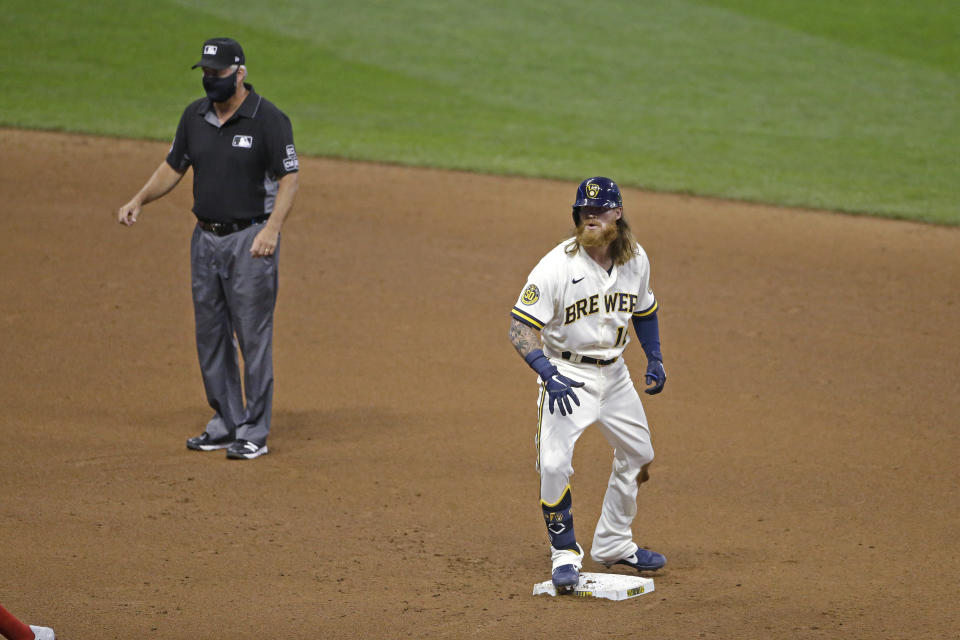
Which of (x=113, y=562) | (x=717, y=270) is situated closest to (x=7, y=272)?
(x=113, y=562)

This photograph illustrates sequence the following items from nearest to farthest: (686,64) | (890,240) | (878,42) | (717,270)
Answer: (717,270)
(890,240)
(686,64)
(878,42)

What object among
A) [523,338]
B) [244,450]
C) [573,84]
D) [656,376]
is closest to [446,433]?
[244,450]

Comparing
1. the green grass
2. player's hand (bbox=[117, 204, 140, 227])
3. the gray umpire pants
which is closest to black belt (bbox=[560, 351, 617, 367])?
the gray umpire pants

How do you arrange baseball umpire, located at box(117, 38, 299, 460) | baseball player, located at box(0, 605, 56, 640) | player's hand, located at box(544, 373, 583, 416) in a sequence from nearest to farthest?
baseball player, located at box(0, 605, 56, 640), player's hand, located at box(544, 373, 583, 416), baseball umpire, located at box(117, 38, 299, 460)

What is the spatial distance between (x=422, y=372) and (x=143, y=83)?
38.5 ft

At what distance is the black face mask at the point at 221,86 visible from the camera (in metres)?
6.89

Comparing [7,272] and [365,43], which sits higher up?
[365,43]

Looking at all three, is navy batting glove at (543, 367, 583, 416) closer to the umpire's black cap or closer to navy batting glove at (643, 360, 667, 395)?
navy batting glove at (643, 360, 667, 395)

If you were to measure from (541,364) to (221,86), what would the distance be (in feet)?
9.51

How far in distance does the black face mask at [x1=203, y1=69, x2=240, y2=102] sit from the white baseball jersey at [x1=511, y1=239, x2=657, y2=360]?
8.24ft

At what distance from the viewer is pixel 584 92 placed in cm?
1934

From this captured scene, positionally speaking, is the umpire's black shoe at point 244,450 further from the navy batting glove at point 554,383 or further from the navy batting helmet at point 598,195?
the navy batting helmet at point 598,195

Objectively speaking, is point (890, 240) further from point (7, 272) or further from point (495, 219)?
point (7, 272)

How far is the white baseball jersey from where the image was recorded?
17.6 feet
